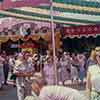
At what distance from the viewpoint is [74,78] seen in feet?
70.4

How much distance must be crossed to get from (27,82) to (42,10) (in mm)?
15777

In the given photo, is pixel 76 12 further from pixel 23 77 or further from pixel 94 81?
pixel 94 81

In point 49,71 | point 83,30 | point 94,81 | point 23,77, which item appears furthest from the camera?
point 83,30

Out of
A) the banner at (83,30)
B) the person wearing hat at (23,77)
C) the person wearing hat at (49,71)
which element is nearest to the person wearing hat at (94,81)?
the person wearing hat at (23,77)

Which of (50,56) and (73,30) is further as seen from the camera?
(73,30)

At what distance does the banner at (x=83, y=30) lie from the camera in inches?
1019

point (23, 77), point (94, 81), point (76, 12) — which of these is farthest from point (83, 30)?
point (94, 81)

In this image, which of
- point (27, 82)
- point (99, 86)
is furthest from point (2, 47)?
point (99, 86)

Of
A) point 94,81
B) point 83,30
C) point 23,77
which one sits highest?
point 94,81

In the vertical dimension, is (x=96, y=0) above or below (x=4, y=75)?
above

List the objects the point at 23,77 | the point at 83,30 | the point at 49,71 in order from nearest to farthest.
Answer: the point at 23,77 < the point at 49,71 < the point at 83,30

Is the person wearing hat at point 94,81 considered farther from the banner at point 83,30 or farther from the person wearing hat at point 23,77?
the banner at point 83,30

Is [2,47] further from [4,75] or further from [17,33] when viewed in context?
[4,75]

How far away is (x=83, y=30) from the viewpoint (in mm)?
25984
